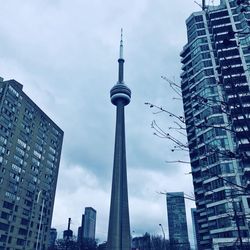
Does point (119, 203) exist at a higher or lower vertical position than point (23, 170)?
lower

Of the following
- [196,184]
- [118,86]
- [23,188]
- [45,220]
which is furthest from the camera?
[118,86]

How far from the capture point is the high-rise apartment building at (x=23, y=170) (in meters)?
66.3

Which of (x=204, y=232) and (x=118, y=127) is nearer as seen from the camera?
(x=204, y=232)

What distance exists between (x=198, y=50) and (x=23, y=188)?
5991cm

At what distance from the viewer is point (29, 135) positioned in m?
79.3

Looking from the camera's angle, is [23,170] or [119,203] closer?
[23,170]

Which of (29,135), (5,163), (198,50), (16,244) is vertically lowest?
(16,244)

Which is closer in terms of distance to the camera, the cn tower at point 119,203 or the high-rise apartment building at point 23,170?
the high-rise apartment building at point 23,170

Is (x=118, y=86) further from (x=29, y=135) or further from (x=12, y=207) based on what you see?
(x=12, y=207)

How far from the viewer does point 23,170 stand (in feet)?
243

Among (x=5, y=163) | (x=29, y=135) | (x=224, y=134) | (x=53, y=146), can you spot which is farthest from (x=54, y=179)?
(x=224, y=134)

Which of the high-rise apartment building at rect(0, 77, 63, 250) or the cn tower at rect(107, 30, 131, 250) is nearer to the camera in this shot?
the high-rise apartment building at rect(0, 77, 63, 250)

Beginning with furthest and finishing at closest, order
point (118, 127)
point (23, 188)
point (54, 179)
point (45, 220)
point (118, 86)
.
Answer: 1. point (118, 86)
2. point (118, 127)
3. point (54, 179)
4. point (45, 220)
5. point (23, 188)

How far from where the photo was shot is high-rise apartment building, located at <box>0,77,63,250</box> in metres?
66.3
